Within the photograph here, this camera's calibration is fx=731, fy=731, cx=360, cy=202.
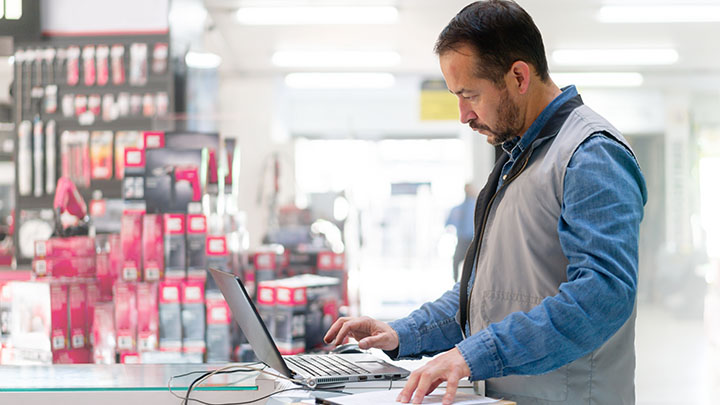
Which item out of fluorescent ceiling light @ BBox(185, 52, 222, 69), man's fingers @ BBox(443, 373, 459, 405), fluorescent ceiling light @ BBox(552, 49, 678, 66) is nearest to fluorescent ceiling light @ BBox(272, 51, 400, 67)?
fluorescent ceiling light @ BBox(185, 52, 222, 69)

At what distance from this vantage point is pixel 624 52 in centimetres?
754

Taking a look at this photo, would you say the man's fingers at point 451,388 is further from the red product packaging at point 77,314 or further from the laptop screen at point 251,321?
the red product packaging at point 77,314

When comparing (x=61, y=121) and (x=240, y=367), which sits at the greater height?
(x=61, y=121)

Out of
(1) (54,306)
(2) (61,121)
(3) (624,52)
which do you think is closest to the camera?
(1) (54,306)

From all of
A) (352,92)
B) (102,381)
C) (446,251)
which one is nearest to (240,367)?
(102,381)

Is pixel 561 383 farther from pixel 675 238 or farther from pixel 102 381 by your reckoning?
pixel 675 238

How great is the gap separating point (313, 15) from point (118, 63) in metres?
2.32

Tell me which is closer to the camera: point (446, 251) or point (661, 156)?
point (661, 156)

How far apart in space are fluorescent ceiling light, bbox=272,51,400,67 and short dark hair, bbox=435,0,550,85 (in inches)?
284

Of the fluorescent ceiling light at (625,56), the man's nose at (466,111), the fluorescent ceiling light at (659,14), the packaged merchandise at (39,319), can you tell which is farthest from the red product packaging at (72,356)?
the fluorescent ceiling light at (625,56)

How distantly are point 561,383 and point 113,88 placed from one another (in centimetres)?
404

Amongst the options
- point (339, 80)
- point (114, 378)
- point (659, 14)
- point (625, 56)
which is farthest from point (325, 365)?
point (339, 80)

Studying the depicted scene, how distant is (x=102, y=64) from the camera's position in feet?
15.2

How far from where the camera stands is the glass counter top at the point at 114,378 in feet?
5.31
